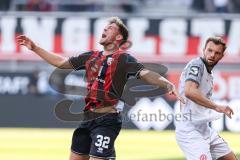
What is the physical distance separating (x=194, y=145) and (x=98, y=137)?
1.12 metres

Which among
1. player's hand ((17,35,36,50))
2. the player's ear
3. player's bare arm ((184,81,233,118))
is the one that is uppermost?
the player's ear

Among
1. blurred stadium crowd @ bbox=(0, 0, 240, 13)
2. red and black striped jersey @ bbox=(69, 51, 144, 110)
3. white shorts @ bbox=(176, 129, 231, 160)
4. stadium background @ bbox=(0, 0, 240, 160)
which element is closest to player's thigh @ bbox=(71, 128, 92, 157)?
red and black striped jersey @ bbox=(69, 51, 144, 110)

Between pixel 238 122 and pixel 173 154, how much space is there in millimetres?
5642

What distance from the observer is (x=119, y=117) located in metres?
8.81

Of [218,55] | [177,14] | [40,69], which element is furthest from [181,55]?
[218,55]

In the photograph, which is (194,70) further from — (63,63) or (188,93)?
(63,63)

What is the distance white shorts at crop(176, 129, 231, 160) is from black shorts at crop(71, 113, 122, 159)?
2.64ft

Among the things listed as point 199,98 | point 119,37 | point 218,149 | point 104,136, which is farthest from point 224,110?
point 119,37

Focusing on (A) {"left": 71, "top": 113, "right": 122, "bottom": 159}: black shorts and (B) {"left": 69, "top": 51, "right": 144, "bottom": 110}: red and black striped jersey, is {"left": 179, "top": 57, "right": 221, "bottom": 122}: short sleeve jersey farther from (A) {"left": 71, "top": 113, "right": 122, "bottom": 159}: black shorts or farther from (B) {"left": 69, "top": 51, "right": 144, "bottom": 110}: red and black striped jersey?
(A) {"left": 71, "top": 113, "right": 122, "bottom": 159}: black shorts

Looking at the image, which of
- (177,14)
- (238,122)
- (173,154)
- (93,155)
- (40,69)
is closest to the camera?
(93,155)

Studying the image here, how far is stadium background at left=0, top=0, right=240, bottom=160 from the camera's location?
69.1ft

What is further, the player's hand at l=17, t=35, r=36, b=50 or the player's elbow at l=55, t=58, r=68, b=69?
the player's elbow at l=55, t=58, r=68, b=69

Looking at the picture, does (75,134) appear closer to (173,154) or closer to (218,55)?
(218,55)

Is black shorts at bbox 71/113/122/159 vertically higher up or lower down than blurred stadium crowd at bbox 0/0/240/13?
lower down
